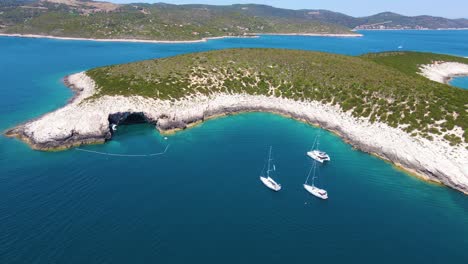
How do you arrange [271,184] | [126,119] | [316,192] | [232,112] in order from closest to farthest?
[316,192] < [271,184] < [126,119] < [232,112]

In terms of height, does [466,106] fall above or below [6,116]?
above

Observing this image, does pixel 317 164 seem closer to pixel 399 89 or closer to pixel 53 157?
pixel 399 89

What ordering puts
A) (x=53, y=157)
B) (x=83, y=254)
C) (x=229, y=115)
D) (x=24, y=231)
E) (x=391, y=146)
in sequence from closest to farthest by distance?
(x=83, y=254) → (x=24, y=231) → (x=53, y=157) → (x=391, y=146) → (x=229, y=115)

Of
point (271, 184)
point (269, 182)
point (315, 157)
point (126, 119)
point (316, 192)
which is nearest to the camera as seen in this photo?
point (316, 192)

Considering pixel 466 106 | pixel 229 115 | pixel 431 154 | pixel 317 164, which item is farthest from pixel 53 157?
pixel 466 106

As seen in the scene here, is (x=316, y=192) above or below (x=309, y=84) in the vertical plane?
below

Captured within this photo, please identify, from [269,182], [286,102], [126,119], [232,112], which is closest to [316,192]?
[269,182]

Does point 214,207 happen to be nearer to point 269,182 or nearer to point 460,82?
point 269,182

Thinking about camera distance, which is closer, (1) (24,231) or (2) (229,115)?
(1) (24,231)
